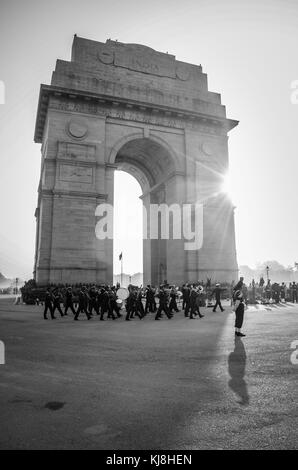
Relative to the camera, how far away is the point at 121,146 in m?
29.1

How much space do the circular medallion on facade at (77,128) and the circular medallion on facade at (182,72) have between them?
11.4m

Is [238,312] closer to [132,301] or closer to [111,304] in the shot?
[132,301]

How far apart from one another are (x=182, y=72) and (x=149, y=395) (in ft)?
109

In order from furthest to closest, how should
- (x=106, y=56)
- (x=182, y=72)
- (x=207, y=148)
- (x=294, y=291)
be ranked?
(x=182, y=72)
(x=207, y=148)
(x=106, y=56)
(x=294, y=291)

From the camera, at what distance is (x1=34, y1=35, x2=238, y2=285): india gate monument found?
84.8 ft

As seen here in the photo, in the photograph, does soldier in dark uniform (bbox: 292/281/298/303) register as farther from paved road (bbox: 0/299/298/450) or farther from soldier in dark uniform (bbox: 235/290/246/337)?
paved road (bbox: 0/299/298/450)

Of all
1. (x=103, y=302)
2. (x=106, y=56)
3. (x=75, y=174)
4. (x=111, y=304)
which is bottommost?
(x=111, y=304)

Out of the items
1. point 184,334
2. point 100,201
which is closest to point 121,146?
point 100,201

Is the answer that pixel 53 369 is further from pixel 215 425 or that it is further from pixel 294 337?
pixel 294 337

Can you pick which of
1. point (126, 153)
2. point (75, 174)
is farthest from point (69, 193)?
point (126, 153)

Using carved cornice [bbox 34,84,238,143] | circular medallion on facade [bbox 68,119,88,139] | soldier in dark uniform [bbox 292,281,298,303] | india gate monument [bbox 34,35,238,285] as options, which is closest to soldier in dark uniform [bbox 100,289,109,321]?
india gate monument [bbox 34,35,238,285]

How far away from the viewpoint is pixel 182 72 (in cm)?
3297

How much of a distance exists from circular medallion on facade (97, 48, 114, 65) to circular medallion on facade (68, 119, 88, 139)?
660 centimetres

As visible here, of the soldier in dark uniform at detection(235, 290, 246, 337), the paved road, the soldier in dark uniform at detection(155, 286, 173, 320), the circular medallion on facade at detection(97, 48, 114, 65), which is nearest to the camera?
the paved road
